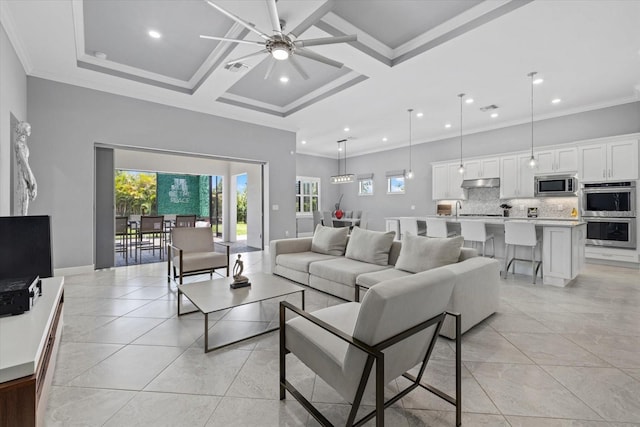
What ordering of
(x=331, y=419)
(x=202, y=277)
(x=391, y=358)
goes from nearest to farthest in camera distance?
(x=391, y=358) → (x=331, y=419) → (x=202, y=277)

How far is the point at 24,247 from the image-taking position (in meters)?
2.39

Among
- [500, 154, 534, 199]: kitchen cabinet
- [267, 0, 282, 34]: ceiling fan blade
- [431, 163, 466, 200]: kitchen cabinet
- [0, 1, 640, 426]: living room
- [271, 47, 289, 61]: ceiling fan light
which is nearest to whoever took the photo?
[0, 1, 640, 426]: living room

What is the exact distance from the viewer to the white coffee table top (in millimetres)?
2412

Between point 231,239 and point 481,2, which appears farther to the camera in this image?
point 231,239

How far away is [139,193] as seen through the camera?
10.3m

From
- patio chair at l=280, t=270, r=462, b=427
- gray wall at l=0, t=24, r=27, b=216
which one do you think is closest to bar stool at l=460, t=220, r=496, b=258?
patio chair at l=280, t=270, r=462, b=427

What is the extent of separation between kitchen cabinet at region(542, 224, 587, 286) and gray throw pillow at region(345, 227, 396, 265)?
234cm

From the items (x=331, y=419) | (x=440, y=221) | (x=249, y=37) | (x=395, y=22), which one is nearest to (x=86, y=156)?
(x=249, y=37)

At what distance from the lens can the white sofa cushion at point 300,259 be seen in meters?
3.92

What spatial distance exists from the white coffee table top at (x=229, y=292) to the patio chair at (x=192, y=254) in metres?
1.04

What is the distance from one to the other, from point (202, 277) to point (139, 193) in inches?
298

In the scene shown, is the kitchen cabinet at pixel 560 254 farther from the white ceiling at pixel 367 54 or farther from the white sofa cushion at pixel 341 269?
the white sofa cushion at pixel 341 269

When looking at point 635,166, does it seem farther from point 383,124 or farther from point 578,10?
point 383,124

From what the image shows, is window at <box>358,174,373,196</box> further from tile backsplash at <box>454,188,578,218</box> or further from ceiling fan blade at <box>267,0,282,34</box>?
ceiling fan blade at <box>267,0,282,34</box>
